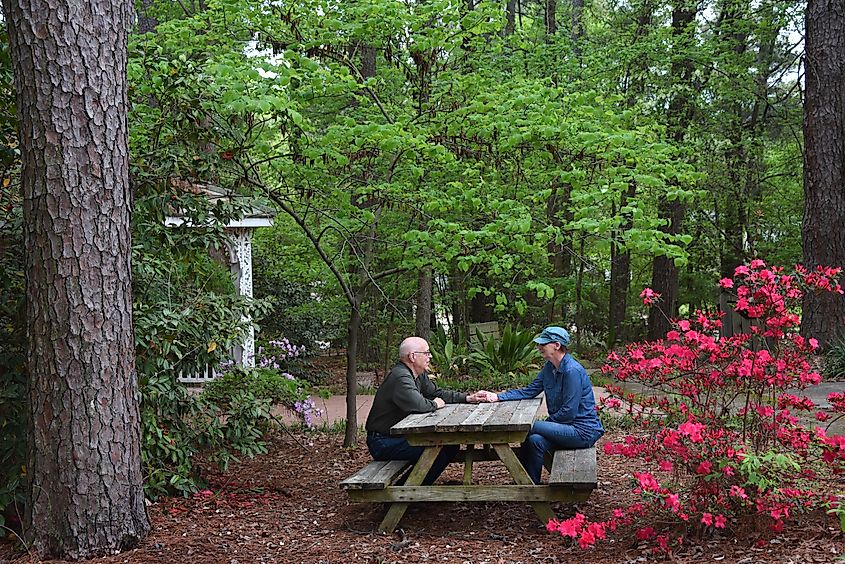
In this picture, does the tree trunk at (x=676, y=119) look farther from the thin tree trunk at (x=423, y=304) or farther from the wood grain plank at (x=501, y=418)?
the wood grain plank at (x=501, y=418)

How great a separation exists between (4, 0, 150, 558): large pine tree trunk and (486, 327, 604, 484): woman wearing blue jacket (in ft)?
8.04

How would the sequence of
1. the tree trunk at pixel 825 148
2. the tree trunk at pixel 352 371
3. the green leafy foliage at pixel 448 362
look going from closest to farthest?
1. the tree trunk at pixel 352 371
2. the tree trunk at pixel 825 148
3. the green leafy foliage at pixel 448 362

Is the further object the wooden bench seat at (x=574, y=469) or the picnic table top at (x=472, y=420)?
the picnic table top at (x=472, y=420)

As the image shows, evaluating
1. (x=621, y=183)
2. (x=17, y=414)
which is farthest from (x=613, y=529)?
(x=17, y=414)

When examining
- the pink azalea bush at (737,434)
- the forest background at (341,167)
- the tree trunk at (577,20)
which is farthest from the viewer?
the tree trunk at (577,20)

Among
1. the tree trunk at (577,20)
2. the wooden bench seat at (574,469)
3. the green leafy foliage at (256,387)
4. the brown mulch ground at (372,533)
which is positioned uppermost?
the tree trunk at (577,20)

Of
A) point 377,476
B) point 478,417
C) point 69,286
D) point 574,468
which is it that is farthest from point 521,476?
point 69,286

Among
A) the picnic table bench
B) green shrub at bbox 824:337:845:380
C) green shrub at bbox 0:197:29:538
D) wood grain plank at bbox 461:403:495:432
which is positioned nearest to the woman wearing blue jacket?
the picnic table bench

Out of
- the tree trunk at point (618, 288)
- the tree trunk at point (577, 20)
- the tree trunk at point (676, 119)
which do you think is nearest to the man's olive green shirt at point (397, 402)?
the tree trunk at point (676, 119)

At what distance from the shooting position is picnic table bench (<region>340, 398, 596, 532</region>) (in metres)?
4.46

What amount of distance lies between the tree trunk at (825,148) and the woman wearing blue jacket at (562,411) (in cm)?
685

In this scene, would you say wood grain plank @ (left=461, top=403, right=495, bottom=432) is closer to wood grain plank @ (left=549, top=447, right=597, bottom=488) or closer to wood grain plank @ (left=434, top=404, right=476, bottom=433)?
wood grain plank @ (left=434, top=404, right=476, bottom=433)

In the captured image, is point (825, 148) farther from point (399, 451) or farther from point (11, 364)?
A: point (11, 364)

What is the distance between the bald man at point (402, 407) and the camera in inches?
205
